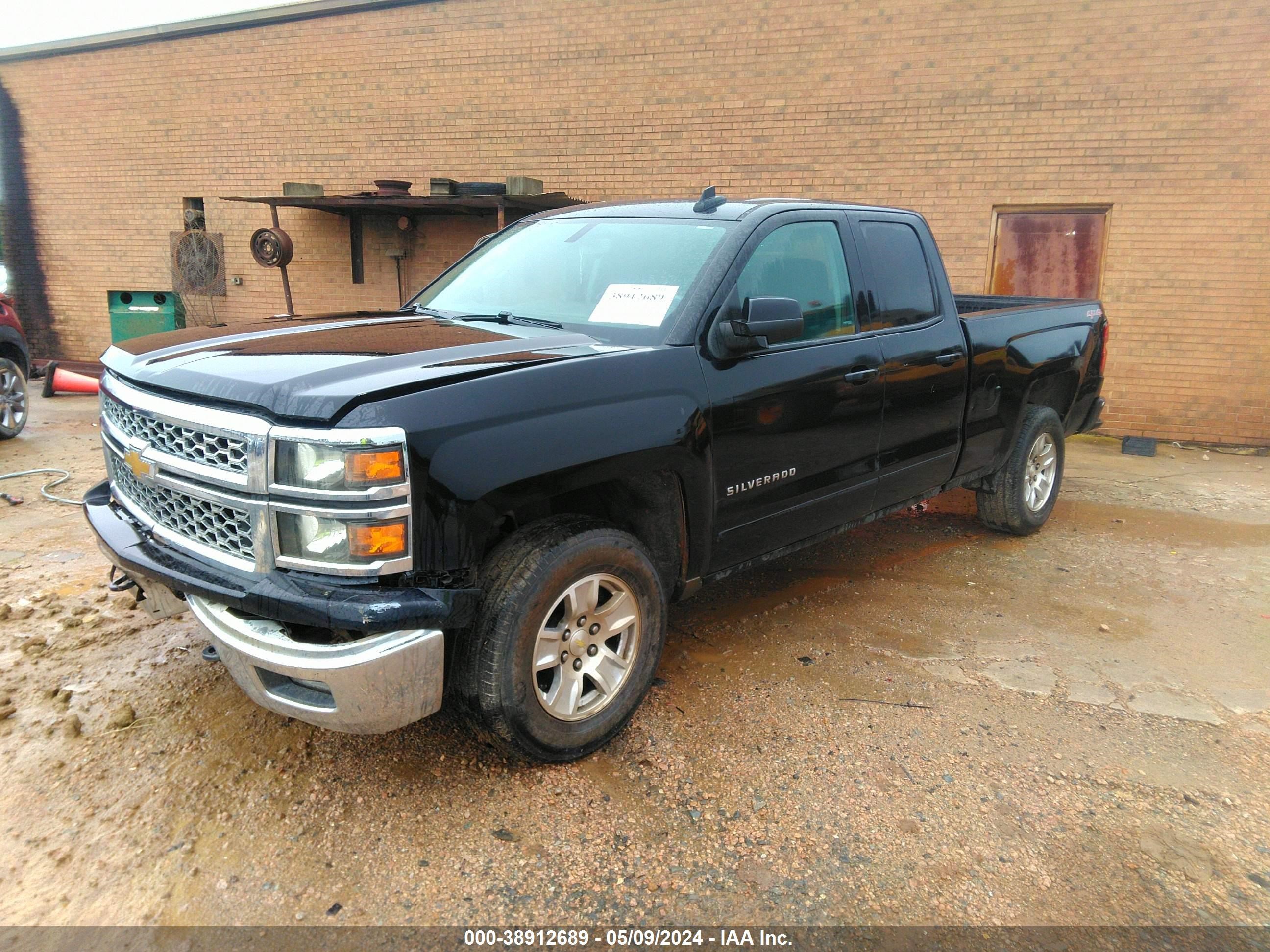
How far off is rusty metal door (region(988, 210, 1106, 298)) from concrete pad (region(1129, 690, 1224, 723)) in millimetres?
6475

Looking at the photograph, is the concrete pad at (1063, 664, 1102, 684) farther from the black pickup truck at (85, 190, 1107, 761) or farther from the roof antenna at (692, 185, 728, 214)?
the roof antenna at (692, 185, 728, 214)

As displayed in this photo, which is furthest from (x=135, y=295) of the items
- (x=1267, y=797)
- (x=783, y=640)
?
(x=1267, y=797)

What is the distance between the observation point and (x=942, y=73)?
8.83m

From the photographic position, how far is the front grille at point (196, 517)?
247cm

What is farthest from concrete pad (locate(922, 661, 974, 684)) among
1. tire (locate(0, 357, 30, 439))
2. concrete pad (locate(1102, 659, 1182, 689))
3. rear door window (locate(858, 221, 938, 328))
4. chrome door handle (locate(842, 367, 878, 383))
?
tire (locate(0, 357, 30, 439))

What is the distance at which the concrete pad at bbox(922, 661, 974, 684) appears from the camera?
3.59 meters

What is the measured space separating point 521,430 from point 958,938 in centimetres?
183

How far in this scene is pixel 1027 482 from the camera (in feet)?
17.7

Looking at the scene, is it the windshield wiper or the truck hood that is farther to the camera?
the windshield wiper

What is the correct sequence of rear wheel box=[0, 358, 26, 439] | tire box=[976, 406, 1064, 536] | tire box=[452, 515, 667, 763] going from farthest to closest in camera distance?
rear wheel box=[0, 358, 26, 439] → tire box=[976, 406, 1064, 536] → tire box=[452, 515, 667, 763]

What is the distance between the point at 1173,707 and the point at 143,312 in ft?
41.4

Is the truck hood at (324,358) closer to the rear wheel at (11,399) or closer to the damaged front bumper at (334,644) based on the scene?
the damaged front bumper at (334,644)

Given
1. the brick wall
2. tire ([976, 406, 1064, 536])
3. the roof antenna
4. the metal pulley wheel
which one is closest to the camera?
the roof antenna

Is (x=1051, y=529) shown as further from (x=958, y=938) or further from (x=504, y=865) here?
(x=504, y=865)
